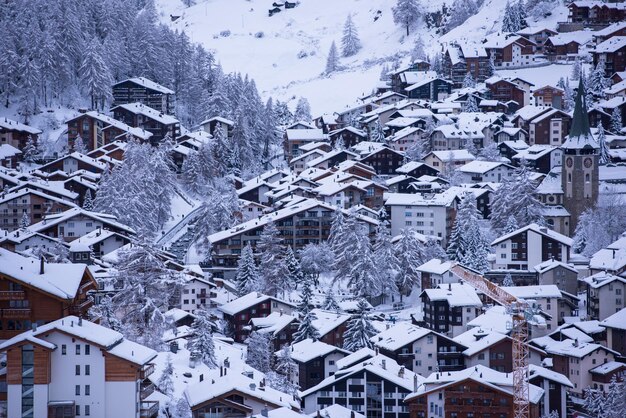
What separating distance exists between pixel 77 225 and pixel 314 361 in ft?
73.7

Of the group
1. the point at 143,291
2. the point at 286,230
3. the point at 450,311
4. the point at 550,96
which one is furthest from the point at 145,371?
the point at 550,96

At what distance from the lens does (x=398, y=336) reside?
250 ft

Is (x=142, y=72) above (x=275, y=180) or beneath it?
above

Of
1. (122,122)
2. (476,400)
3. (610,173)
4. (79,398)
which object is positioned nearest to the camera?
(79,398)

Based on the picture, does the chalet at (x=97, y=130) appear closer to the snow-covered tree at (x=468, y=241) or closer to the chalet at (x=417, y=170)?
the chalet at (x=417, y=170)

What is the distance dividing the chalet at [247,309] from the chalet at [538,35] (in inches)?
2590

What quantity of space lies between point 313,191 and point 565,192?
17.2 meters

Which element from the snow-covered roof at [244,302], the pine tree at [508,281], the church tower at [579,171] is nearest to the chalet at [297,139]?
the church tower at [579,171]

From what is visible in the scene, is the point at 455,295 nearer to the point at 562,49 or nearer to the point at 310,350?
the point at 310,350

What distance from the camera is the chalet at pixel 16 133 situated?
346 ft

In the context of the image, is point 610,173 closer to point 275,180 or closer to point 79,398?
point 275,180

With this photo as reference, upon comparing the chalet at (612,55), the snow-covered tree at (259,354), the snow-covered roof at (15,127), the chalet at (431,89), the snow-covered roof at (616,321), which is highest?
the chalet at (612,55)

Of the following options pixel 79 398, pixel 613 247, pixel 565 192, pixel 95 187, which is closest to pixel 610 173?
pixel 565 192

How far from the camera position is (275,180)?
4254 inches
